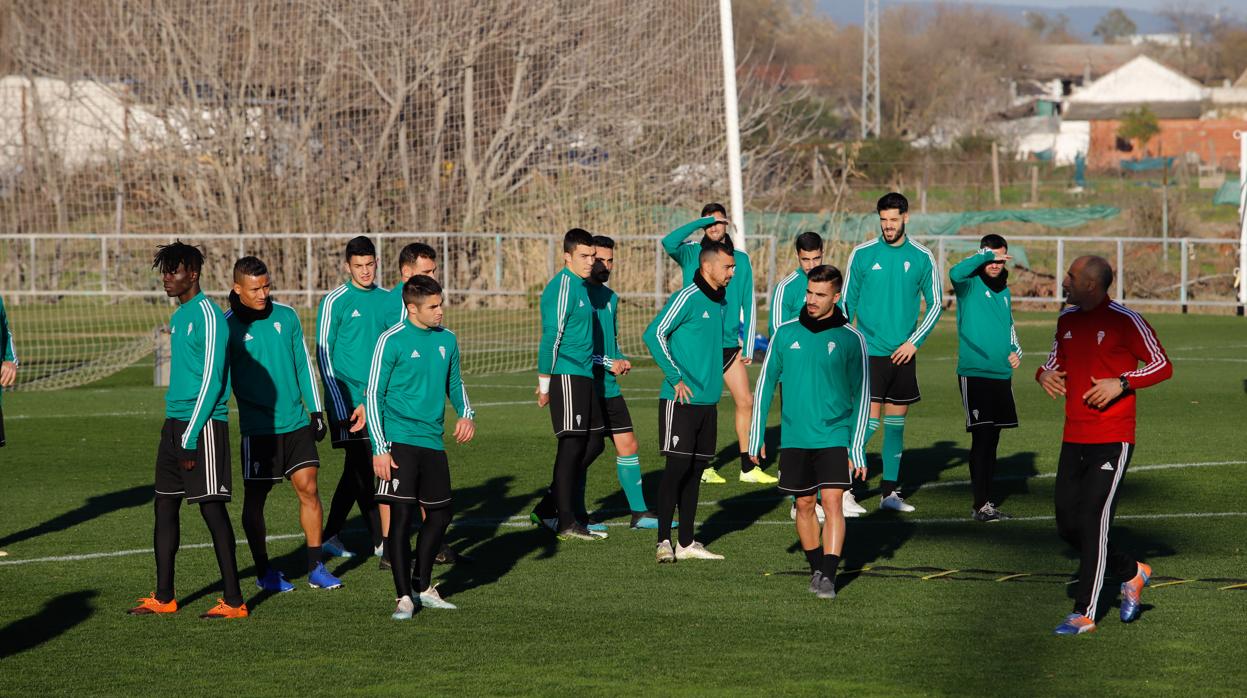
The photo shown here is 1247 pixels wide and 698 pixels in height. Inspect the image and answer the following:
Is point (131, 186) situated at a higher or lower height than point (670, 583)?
higher

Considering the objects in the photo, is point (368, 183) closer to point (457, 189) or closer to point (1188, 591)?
point (457, 189)

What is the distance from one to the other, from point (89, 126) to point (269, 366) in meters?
22.3

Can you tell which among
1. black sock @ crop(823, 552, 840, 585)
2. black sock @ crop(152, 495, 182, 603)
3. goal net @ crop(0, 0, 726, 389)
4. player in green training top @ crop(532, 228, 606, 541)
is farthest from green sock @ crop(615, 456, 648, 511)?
goal net @ crop(0, 0, 726, 389)

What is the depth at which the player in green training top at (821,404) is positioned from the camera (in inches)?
321

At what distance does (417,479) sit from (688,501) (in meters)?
2.03

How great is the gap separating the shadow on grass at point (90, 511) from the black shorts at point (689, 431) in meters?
4.18

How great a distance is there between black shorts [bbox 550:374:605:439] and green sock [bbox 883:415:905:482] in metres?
2.21

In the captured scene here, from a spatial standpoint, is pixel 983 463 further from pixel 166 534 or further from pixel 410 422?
pixel 166 534

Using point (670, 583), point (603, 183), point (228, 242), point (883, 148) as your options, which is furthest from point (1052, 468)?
point (883, 148)

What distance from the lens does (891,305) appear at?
1096 centimetres

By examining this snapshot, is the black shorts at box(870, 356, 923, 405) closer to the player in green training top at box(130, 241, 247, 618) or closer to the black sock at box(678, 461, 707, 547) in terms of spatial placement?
the black sock at box(678, 461, 707, 547)

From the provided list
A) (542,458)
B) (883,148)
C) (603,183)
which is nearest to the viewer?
(542,458)

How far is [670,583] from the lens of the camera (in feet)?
28.5

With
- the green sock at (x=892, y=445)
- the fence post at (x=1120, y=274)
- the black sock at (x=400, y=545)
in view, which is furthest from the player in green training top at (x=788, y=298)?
the fence post at (x=1120, y=274)
